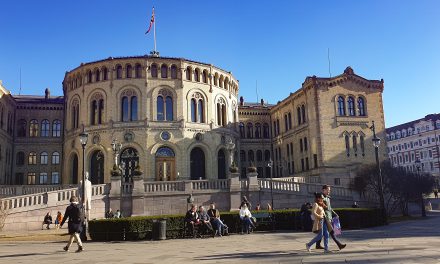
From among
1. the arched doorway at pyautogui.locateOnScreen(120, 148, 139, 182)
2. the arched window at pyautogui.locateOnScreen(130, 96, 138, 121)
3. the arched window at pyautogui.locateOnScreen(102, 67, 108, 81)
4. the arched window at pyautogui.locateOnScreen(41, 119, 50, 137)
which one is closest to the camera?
the arched doorway at pyautogui.locateOnScreen(120, 148, 139, 182)

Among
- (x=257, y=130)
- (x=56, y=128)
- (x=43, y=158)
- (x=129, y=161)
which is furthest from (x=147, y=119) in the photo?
(x=257, y=130)

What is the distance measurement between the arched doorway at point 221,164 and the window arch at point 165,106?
6941 mm

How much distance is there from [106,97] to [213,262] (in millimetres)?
35866

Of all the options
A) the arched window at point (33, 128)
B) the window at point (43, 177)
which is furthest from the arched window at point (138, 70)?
the window at point (43, 177)

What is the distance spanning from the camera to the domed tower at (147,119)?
42.9 meters

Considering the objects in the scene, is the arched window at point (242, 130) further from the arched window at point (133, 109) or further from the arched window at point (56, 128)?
the arched window at point (56, 128)

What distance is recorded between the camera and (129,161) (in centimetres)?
4259

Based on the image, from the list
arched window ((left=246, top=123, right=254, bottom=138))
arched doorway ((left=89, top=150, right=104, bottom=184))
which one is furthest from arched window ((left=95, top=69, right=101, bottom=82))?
arched window ((left=246, top=123, right=254, bottom=138))

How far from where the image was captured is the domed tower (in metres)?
42.9

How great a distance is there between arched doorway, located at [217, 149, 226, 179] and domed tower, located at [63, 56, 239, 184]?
11cm

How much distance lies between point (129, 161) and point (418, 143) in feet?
266

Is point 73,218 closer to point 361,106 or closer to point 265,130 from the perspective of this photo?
point 361,106

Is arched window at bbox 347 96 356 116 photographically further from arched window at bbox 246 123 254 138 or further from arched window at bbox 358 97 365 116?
arched window at bbox 246 123 254 138

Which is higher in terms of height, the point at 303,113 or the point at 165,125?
the point at 303,113
